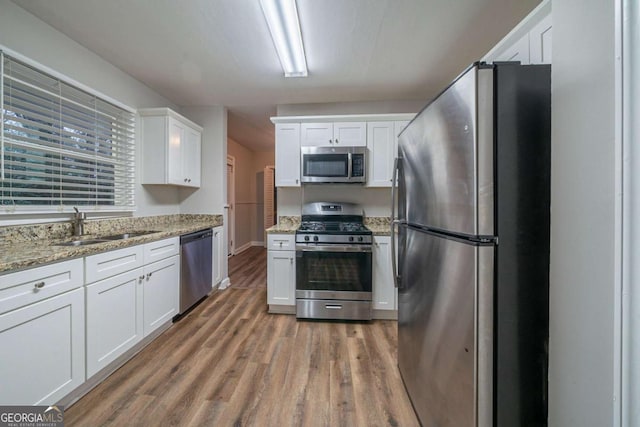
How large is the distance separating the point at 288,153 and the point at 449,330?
8.03 feet

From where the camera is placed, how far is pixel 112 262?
1695 millimetres

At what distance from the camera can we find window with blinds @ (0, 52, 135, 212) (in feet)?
5.32

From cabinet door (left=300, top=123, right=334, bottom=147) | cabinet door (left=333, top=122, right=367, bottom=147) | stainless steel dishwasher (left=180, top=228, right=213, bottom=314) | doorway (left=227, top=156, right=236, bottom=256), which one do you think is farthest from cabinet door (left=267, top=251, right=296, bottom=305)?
doorway (left=227, top=156, right=236, bottom=256)

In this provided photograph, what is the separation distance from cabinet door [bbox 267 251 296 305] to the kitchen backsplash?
1233mm

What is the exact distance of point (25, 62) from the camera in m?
1.65

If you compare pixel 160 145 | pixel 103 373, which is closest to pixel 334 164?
pixel 160 145

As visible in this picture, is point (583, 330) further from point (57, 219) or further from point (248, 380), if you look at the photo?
point (57, 219)

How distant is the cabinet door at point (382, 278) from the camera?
2590mm

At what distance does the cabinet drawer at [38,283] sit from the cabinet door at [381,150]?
2652mm

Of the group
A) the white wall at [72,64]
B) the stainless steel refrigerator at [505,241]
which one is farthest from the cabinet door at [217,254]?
the stainless steel refrigerator at [505,241]

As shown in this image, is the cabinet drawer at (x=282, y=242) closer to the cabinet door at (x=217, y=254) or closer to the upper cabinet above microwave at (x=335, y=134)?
the cabinet door at (x=217, y=254)

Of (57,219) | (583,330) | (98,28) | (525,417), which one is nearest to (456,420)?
(525,417)

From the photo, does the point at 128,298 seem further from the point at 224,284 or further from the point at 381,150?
the point at 381,150

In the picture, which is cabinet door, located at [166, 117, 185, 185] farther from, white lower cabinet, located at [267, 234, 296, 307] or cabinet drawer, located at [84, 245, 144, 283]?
white lower cabinet, located at [267, 234, 296, 307]
